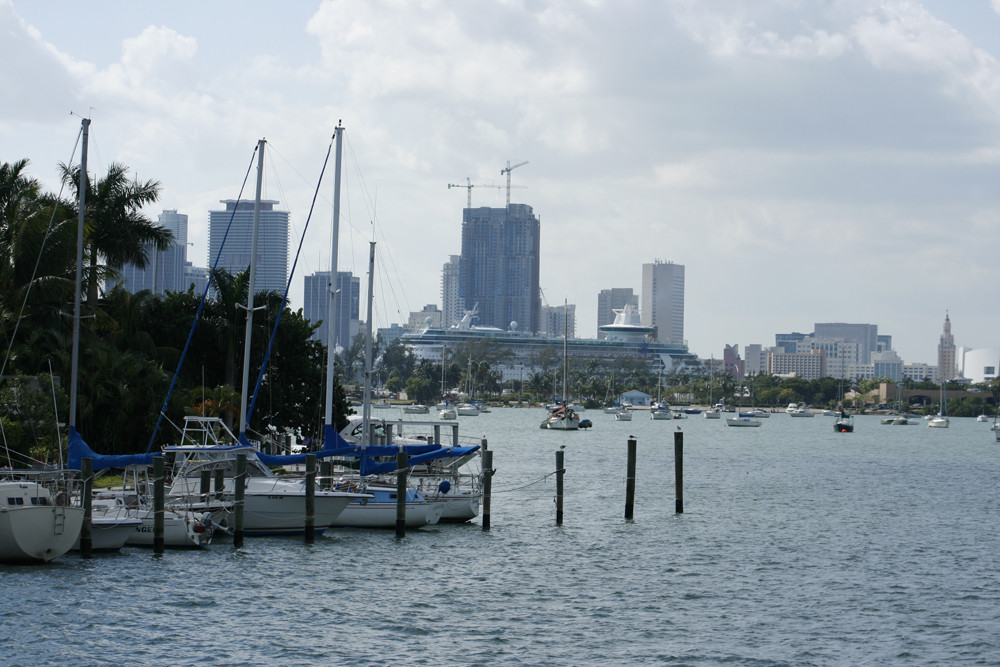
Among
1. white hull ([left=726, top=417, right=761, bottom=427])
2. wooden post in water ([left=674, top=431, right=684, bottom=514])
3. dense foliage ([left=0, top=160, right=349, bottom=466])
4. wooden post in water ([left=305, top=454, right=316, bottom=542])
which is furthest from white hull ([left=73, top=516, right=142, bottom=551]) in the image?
white hull ([left=726, top=417, right=761, bottom=427])

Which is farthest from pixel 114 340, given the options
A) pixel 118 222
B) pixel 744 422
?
pixel 744 422

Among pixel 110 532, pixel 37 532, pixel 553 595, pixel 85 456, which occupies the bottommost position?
pixel 553 595

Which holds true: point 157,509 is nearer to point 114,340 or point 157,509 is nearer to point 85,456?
point 85,456

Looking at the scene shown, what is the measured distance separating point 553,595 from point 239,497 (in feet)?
29.7

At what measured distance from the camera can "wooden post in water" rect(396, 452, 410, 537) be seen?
1391 inches

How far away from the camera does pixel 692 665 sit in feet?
75.2

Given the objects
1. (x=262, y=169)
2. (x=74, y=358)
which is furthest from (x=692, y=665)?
(x=262, y=169)

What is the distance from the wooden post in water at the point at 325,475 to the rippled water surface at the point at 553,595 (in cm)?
173

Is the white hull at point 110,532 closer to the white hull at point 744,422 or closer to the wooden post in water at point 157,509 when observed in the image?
the wooden post in water at point 157,509

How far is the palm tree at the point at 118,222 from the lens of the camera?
52438 millimetres

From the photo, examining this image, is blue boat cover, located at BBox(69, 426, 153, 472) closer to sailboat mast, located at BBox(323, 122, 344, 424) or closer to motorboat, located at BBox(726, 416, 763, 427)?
sailboat mast, located at BBox(323, 122, 344, 424)

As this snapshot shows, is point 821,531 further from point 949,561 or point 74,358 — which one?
point 74,358

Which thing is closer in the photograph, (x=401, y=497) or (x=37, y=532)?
(x=37, y=532)

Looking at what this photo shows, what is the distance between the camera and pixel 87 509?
97.8 feet
